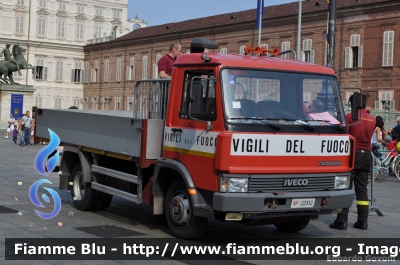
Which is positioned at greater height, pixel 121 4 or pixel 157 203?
pixel 121 4

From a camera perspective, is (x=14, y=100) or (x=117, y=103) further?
(x=117, y=103)

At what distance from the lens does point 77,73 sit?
80062 mm

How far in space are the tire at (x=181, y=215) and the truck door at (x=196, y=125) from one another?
0.39 metres

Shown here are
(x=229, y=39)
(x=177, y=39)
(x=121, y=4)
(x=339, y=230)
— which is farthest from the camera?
(x=121, y=4)

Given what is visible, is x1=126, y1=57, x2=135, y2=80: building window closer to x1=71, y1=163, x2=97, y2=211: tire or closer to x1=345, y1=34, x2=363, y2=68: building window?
x1=345, y1=34, x2=363, y2=68: building window

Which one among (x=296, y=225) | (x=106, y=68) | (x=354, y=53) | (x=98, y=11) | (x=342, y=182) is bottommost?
(x=296, y=225)

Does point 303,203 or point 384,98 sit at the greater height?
point 384,98

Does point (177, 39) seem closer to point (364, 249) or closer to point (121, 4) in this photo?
point (121, 4)

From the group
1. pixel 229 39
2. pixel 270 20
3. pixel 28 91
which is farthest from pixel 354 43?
pixel 28 91

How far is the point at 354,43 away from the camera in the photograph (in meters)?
44.9

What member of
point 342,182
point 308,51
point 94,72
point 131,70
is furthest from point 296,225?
point 94,72

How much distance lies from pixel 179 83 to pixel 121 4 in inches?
3000

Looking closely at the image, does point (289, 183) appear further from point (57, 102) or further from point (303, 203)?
point (57, 102)

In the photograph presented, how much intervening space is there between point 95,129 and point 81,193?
1.37 metres
